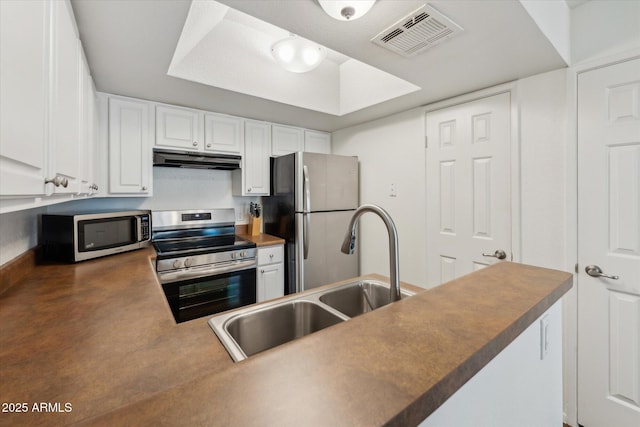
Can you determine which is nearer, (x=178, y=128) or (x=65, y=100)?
(x=65, y=100)

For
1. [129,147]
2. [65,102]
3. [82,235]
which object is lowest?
[82,235]

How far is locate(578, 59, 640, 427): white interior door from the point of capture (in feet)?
4.85

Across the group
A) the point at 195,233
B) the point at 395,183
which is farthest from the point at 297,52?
the point at 195,233

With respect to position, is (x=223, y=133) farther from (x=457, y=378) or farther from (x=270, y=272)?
(x=457, y=378)

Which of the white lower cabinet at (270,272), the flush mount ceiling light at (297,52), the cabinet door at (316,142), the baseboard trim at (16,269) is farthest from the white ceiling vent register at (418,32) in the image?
the baseboard trim at (16,269)

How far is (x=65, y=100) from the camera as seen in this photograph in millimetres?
1042

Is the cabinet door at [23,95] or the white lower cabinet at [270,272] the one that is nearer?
the cabinet door at [23,95]

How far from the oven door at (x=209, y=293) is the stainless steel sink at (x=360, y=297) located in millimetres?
1313

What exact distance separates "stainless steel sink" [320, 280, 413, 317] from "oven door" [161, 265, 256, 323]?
1.31 meters

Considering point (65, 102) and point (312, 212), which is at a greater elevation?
point (65, 102)

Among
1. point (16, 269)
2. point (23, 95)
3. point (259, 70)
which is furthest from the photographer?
point (259, 70)

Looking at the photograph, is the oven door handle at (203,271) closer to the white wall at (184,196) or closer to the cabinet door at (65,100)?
the white wall at (184,196)

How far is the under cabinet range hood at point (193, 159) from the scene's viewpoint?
92.5 inches

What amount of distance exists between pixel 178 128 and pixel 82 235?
1196 mm
